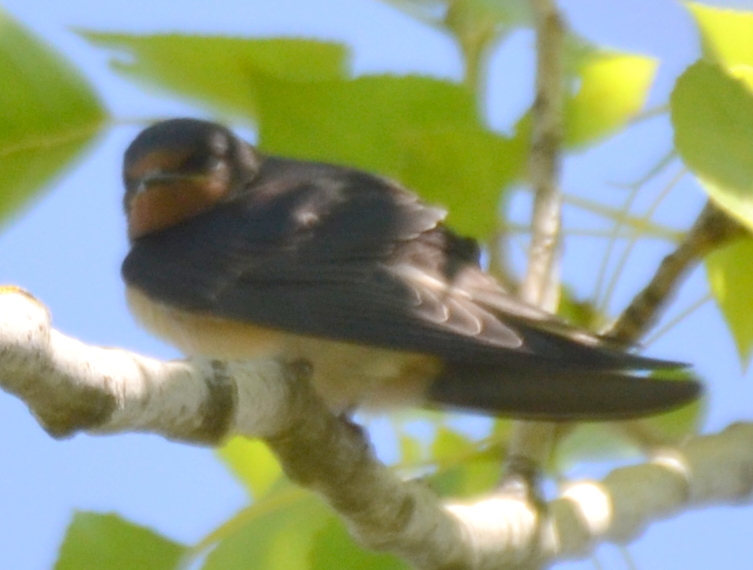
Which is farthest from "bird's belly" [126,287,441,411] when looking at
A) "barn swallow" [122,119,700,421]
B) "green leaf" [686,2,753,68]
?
"green leaf" [686,2,753,68]

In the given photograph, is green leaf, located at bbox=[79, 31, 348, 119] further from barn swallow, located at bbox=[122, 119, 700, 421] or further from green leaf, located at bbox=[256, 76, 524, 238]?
barn swallow, located at bbox=[122, 119, 700, 421]

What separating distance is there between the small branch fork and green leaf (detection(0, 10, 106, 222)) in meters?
0.38

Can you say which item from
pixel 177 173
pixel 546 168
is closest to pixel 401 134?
pixel 546 168

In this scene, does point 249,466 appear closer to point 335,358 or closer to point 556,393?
point 335,358

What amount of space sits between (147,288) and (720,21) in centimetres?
78

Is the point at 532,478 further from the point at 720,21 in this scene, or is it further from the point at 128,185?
the point at 128,185

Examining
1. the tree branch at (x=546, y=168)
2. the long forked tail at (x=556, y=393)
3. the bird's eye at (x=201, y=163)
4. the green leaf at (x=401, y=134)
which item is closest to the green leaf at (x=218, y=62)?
the green leaf at (x=401, y=134)

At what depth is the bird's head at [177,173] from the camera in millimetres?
1780

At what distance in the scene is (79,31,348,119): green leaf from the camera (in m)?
1.25

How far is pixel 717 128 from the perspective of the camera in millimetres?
1020

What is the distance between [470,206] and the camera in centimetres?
129

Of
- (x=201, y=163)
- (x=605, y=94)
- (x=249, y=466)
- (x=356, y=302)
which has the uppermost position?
(x=605, y=94)

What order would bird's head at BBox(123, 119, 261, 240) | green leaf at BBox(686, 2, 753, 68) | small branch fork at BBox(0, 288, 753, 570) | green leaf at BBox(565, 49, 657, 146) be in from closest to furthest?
small branch fork at BBox(0, 288, 753, 570) < green leaf at BBox(686, 2, 753, 68) < green leaf at BBox(565, 49, 657, 146) < bird's head at BBox(123, 119, 261, 240)

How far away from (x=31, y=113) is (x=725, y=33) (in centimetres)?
66
